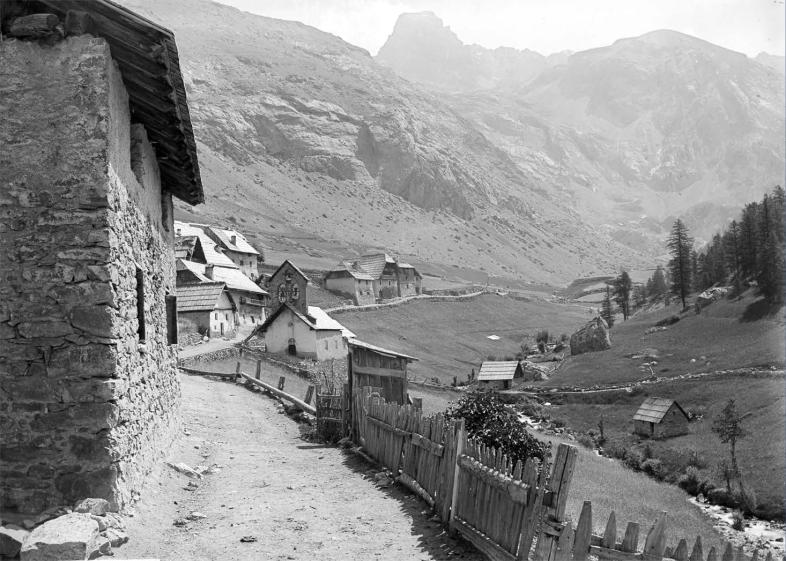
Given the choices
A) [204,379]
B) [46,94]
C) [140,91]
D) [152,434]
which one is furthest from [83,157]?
[204,379]

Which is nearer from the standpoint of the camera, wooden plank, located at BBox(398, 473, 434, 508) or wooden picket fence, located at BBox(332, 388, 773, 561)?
wooden picket fence, located at BBox(332, 388, 773, 561)

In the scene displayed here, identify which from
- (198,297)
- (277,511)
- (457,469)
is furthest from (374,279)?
(457,469)

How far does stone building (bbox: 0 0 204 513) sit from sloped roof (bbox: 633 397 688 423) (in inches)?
1736

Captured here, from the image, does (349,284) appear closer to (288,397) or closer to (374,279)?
(374,279)

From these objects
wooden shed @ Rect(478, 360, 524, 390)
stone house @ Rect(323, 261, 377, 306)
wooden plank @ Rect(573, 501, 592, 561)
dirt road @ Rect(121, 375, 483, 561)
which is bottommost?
wooden shed @ Rect(478, 360, 524, 390)

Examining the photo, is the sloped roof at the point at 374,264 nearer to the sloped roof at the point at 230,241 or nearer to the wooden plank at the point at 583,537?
the sloped roof at the point at 230,241

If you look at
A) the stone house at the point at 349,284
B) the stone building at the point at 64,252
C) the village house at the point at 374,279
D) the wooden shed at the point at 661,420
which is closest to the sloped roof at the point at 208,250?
the stone house at the point at 349,284

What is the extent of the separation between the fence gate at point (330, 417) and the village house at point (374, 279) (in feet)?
253

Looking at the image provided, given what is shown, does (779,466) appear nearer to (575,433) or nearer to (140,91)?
(575,433)

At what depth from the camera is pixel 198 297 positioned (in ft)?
197

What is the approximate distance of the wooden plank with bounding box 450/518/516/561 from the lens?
986 cm

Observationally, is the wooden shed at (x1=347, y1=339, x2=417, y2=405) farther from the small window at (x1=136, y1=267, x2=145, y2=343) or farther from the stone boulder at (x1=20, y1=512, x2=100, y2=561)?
the stone boulder at (x1=20, y1=512, x2=100, y2=561)

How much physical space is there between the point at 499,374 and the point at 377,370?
45.2 meters

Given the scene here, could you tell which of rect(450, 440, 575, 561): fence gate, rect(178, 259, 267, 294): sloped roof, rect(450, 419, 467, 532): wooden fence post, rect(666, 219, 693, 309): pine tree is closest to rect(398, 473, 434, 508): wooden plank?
rect(450, 419, 467, 532): wooden fence post
